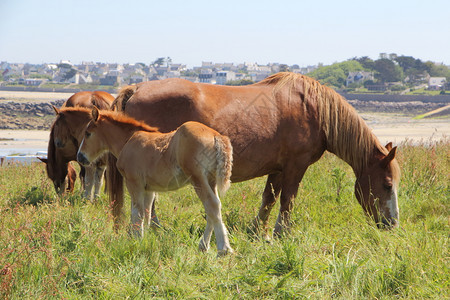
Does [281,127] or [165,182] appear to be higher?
[281,127]

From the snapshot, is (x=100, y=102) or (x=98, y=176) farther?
(x=100, y=102)

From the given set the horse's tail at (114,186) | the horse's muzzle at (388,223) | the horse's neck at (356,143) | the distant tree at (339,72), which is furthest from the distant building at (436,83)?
the horse's tail at (114,186)

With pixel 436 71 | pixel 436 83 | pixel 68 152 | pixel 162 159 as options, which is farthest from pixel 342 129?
pixel 436 71

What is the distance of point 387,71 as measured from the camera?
123188 mm

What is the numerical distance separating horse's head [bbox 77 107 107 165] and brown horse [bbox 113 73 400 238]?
1.36 ft

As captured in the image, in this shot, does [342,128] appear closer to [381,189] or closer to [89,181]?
[381,189]

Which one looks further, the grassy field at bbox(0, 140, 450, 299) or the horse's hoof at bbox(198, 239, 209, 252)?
the horse's hoof at bbox(198, 239, 209, 252)

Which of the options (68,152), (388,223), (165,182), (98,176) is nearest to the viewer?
→ (165,182)

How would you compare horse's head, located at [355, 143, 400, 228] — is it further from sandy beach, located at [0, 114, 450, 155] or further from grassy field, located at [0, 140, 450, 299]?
sandy beach, located at [0, 114, 450, 155]

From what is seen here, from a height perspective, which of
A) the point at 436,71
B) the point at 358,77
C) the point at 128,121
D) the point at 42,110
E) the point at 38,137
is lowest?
the point at 42,110

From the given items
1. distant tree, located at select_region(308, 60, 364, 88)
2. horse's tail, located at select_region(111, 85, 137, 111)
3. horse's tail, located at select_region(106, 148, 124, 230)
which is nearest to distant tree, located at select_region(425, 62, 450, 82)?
distant tree, located at select_region(308, 60, 364, 88)

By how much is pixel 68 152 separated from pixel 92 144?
254 centimetres

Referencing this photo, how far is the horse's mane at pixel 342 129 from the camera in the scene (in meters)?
6.31

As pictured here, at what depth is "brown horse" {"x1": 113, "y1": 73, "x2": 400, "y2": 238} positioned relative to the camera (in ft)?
19.6
